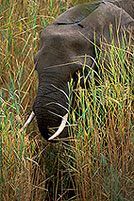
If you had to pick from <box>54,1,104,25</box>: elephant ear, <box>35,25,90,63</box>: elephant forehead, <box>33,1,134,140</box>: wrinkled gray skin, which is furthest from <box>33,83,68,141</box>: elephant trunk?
<box>54,1,104,25</box>: elephant ear

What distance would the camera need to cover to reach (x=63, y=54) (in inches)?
101

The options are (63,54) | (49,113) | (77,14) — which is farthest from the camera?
(77,14)

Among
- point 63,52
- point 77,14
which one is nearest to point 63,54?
point 63,52

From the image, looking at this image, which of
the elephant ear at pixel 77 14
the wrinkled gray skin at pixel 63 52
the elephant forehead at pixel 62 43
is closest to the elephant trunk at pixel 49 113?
the wrinkled gray skin at pixel 63 52

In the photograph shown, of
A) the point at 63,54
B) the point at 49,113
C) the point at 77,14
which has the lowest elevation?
the point at 49,113

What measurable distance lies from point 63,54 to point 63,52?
0.04 feet

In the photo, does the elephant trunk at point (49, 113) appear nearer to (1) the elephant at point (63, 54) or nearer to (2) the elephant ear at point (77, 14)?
(1) the elephant at point (63, 54)

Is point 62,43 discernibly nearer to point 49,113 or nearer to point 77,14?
point 77,14

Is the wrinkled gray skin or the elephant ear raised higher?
the elephant ear

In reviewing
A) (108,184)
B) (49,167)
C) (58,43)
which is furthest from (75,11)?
(108,184)

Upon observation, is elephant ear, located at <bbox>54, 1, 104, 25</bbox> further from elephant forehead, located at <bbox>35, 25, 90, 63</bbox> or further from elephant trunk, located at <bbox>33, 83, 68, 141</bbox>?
elephant trunk, located at <bbox>33, 83, 68, 141</bbox>

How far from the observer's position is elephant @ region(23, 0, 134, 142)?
2422 mm

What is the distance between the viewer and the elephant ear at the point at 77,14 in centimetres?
276

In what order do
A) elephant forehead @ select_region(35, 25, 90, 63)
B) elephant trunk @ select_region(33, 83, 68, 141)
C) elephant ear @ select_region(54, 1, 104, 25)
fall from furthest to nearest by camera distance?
elephant ear @ select_region(54, 1, 104, 25) → elephant forehead @ select_region(35, 25, 90, 63) → elephant trunk @ select_region(33, 83, 68, 141)
